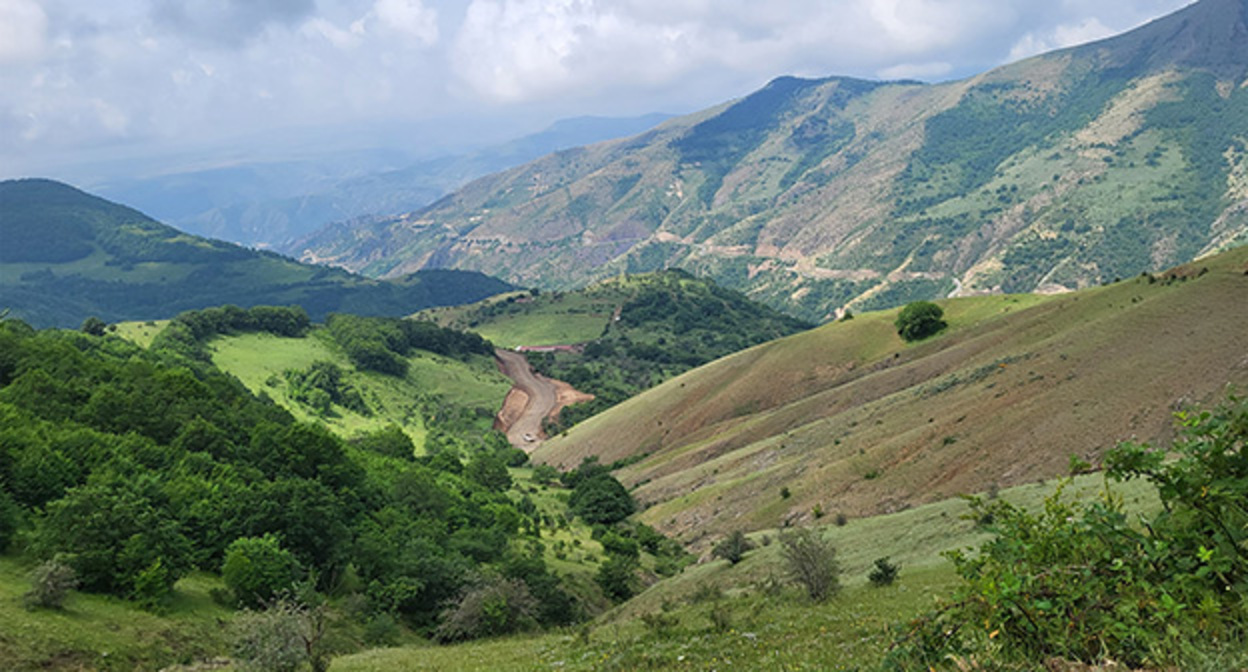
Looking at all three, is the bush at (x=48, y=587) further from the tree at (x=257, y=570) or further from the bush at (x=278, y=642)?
the tree at (x=257, y=570)

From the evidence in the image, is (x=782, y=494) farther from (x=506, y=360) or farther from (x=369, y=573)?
(x=506, y=360)

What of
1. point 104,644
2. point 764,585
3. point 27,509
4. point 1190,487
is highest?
point 1190,487

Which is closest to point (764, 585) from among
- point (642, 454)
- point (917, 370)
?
point (917, 370)

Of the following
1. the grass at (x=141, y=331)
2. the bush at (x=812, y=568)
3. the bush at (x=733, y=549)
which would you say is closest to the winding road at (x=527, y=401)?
the grass at (x=141, y=331)

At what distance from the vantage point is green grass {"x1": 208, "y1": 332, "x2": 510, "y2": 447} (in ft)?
393

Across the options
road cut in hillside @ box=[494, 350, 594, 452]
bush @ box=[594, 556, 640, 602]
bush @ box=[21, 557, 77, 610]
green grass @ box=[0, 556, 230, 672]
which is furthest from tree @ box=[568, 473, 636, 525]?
road cut in hillside @ box=[494, 350, 594, 452]

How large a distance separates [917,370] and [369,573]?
57168mm

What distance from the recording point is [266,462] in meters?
48.0

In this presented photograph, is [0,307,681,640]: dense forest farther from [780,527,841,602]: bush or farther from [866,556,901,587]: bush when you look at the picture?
[866,556,901,587]: bush

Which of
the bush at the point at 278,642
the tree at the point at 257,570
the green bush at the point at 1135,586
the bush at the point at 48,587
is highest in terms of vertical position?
the green bush at the point at 1135,586

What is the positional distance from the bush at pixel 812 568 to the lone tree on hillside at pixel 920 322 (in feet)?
238

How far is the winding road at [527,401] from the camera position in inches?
5433

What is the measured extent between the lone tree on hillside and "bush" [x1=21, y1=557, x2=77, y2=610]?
89381 mm

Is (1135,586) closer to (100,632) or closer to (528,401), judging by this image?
(100,632)
